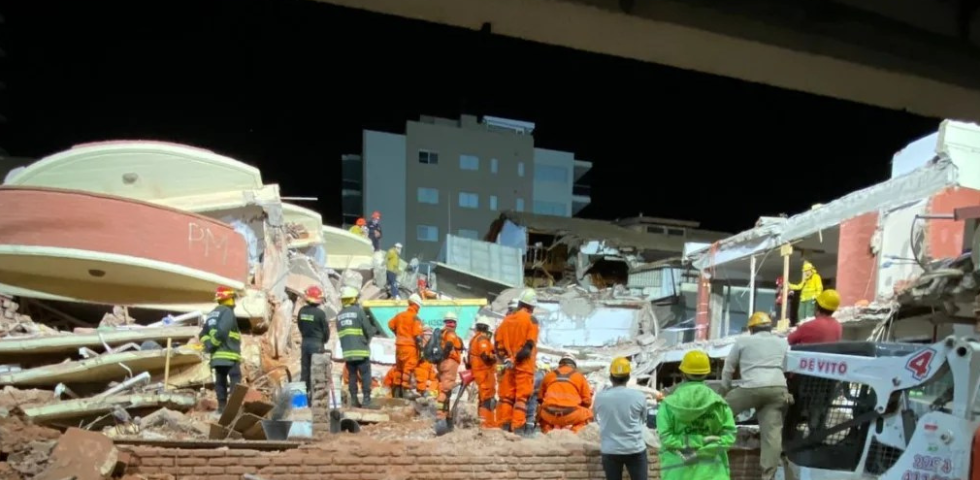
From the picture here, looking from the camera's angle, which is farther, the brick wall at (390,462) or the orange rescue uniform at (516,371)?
the orange rescue uniform at (516,371)

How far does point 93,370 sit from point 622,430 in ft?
26.6

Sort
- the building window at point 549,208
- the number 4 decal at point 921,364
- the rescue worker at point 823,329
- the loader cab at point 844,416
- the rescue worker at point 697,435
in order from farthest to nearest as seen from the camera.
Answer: the building window at point 549,208 → the rescue worker at point 823,329 → the rescue worker at point 697,435 → the loader cab at point 844,416 → the number 4 decal at point 921,364

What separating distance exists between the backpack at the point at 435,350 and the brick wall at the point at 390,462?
3930 millimetres

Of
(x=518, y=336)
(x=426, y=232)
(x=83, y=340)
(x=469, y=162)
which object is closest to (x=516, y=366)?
(x=518, y=336)

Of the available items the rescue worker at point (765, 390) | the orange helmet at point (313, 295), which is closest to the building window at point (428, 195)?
the orange helmet at point (313, 295)

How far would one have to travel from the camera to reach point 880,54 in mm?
3744

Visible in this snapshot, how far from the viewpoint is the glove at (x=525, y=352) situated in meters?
8.31

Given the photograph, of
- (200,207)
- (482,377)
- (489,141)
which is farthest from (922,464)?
(489,141)

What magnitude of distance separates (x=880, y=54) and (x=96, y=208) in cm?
1294

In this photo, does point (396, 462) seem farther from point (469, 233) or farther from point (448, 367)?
point (469, 233)

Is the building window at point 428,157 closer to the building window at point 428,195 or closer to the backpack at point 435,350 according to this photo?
the building window at point 428,195

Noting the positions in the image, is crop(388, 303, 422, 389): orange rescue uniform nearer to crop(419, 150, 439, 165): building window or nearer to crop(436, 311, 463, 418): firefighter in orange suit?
crop(436, 311, 463, 418): firefighter in orange suit

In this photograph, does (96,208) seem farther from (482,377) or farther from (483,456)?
(483,456)

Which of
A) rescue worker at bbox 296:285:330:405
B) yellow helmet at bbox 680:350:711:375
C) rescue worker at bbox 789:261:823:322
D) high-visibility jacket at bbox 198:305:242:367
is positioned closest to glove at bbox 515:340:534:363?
rescue worker at bbox 296:285:330:405
